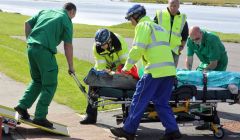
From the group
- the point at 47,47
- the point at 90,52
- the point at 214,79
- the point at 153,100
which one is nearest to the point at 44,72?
the point at 47,47

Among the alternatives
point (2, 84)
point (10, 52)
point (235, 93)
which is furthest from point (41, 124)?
point (10, 52)

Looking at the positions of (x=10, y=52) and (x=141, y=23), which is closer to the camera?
(x=141, y=23)

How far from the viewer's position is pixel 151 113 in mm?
8734

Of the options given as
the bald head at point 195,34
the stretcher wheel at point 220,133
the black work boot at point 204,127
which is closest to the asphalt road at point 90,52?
the bald head at point 195,34

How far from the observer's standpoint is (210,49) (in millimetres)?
9969

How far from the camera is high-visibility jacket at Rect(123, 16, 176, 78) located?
790 centimetres

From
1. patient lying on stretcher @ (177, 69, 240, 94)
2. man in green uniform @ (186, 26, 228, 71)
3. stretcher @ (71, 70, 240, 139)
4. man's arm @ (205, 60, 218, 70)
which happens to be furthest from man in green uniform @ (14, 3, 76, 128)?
man's arm @ (205, 60, 218, 70)

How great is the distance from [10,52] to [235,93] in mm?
13112

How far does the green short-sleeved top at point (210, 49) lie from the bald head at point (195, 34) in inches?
4.5

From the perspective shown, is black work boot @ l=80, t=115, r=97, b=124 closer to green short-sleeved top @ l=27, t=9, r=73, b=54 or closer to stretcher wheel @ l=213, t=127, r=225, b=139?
green short-sleeved top @ l=27, t=9, r=73, b=54

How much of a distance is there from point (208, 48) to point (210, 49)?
0.05 m

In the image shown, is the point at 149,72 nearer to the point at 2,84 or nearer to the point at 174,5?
the point at 174,5

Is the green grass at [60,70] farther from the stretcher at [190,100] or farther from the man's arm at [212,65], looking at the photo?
the man's arm at [212,65]

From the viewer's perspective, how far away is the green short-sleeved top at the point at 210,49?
987 cm
